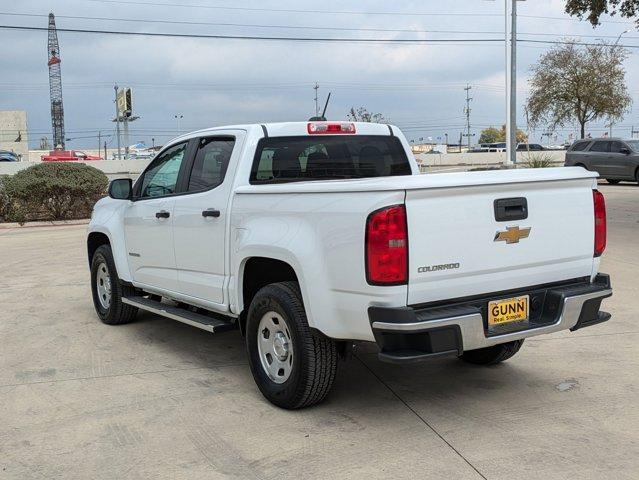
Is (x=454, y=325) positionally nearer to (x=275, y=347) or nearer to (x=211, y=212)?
(x=275, y=347)

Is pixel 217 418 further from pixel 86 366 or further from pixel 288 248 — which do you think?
pixel 86 366

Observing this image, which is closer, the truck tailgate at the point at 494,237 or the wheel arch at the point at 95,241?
the truck tailgate at the point at 494,237

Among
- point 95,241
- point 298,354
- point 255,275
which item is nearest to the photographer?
point 298,354

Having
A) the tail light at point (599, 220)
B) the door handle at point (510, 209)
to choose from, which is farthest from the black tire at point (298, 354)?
the tail light at point (599, 220)

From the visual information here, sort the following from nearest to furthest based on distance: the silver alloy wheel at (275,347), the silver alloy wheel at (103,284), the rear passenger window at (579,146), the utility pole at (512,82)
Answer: the silver alloy wheel at (275,347)
the silver alloy wheel at (103,284)
the rear passenger window at (579,146)
the utility pole at (512,82)

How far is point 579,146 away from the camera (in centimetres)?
2542

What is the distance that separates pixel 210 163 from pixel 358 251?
204 cm

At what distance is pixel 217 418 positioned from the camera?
4.41 m

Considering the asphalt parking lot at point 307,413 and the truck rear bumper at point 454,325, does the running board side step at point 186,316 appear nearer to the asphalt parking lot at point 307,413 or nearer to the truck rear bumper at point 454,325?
the asphalt parking lot at point 307,413

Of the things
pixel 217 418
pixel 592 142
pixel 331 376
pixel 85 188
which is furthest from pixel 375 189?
pixel 592 142

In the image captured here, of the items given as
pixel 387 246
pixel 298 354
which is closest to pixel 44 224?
pixel 298 354

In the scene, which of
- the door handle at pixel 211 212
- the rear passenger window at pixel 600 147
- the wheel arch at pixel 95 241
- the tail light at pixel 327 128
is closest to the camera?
the door handle at pixel 211 212

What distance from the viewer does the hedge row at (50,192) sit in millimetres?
17703

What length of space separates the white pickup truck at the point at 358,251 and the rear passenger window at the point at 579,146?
70.8 feet
